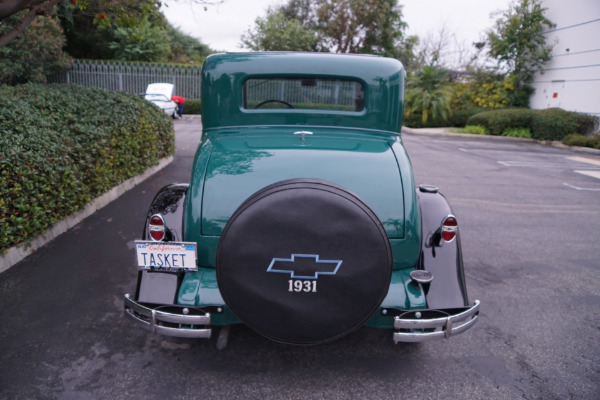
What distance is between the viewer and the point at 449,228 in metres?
2.89

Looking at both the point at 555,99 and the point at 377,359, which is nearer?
the point at 377,359

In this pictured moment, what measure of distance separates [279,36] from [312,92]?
25.5 meters

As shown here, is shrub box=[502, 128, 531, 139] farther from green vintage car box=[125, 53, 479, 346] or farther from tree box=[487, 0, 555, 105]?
green vintage car box=[125, 53, 479, 346]

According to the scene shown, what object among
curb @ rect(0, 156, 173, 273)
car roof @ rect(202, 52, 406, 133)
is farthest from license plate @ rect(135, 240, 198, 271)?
curb @ rect(0, 156, 173, 273)

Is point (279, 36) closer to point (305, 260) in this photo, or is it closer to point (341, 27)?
point (341, 27)

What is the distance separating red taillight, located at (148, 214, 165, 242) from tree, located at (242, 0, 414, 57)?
26.6m

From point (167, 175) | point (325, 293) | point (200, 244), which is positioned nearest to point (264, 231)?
point (325, 293)

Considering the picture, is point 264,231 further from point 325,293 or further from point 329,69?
point 329,69

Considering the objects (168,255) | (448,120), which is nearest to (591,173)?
(448,120)

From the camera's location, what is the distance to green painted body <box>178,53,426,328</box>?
8.81 ft

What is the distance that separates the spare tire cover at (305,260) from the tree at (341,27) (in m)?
27.1

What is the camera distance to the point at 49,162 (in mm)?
4422

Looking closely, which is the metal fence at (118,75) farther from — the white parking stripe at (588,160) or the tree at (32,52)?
the white parking stripe at (588,160)

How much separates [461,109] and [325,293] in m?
21.4
